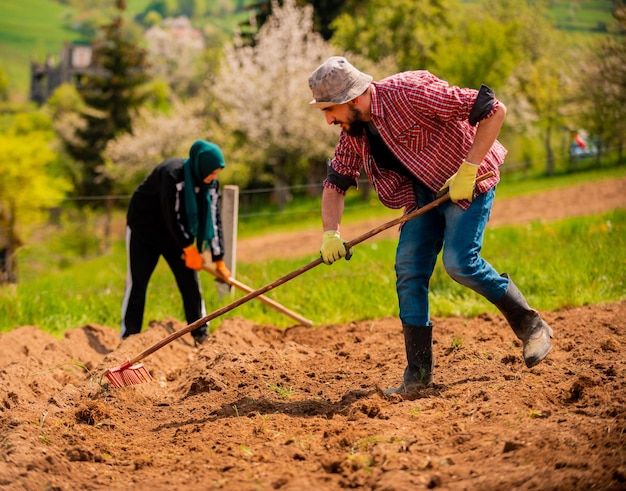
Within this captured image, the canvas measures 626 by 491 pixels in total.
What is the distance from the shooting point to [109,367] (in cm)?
574

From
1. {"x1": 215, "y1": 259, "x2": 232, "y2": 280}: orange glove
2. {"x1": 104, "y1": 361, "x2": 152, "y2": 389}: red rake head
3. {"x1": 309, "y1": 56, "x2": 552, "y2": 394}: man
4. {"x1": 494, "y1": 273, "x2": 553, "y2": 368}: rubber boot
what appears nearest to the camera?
{"x1": 309, "y1": 56, "x2": 552, "y2": 394}: man

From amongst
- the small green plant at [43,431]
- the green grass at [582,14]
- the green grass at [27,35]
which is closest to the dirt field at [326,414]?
Result: the small green plant at [43,431]

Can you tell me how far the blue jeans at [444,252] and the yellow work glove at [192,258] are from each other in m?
2.42

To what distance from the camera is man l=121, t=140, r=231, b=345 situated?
6652mm

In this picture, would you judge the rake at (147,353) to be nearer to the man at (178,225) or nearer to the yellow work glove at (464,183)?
the yellow work glove at (464,183)

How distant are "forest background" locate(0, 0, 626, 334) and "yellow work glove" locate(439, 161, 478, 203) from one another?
13380 millimetres

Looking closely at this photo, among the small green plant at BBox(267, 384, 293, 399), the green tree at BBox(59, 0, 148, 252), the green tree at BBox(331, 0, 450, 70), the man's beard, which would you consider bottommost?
the green tree at BBox(59, 0, 148, 252)

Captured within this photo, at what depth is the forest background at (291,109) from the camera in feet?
86.6

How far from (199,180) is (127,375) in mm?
1911

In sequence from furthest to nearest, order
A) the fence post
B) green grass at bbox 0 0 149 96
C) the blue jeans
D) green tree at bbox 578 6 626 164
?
green grass at bbox 0 0 149 96 → green tree at bbox 578 6 626 164 → the fence post → the blue jeans

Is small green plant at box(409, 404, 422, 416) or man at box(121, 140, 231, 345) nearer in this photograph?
small green plant at box(409, 404, 422, 416)

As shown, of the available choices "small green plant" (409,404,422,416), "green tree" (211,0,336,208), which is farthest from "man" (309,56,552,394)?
"green tree" (211,0,336,208)

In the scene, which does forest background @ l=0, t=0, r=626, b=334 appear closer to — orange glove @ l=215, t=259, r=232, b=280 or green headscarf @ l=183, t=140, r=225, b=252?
orange glove @ l=215, t=259, r=232, b=280

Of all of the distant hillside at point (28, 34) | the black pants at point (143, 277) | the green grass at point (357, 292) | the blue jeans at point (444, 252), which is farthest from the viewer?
the distant hillside at point (28, 34)
